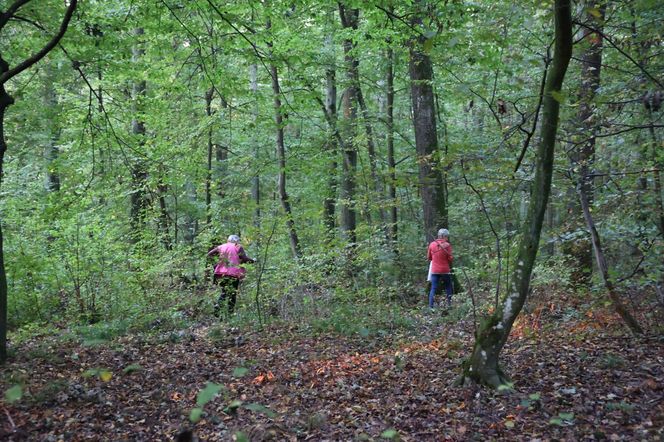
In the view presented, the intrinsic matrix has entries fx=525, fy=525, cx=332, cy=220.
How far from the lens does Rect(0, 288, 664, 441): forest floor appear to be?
496cm

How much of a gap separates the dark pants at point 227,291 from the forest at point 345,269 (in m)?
0.09

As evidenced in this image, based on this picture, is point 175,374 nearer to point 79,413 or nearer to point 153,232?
point 79,413

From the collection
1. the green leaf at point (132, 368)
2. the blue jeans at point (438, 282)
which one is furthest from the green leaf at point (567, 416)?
the blue jeans at point (438, 282)

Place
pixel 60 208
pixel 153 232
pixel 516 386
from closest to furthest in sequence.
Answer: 1. pixel 516 386
2. pixel 60 208
3. pixel 153 232

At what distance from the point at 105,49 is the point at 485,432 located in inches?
Answer: 286

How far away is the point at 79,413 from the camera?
5266 millimetres

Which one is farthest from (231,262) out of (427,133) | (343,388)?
(427,133)

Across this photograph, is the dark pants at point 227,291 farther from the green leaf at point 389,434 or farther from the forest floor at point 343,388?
the green leaf at point 389,434

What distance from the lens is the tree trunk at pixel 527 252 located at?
17.8ft

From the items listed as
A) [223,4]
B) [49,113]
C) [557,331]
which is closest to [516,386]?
[557,331]

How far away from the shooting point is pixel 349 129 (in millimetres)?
15914

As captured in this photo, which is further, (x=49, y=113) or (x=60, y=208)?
(x=49, y=113)

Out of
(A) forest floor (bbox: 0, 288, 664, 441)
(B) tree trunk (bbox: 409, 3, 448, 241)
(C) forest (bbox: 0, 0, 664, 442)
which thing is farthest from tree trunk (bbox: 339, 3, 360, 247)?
(A) forest floor (bbox: 0, 288, 664, 441)

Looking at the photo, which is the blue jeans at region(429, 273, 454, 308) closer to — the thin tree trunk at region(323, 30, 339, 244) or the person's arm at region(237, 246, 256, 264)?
the thin tree trunk at region(323, 30, 339, 244)
